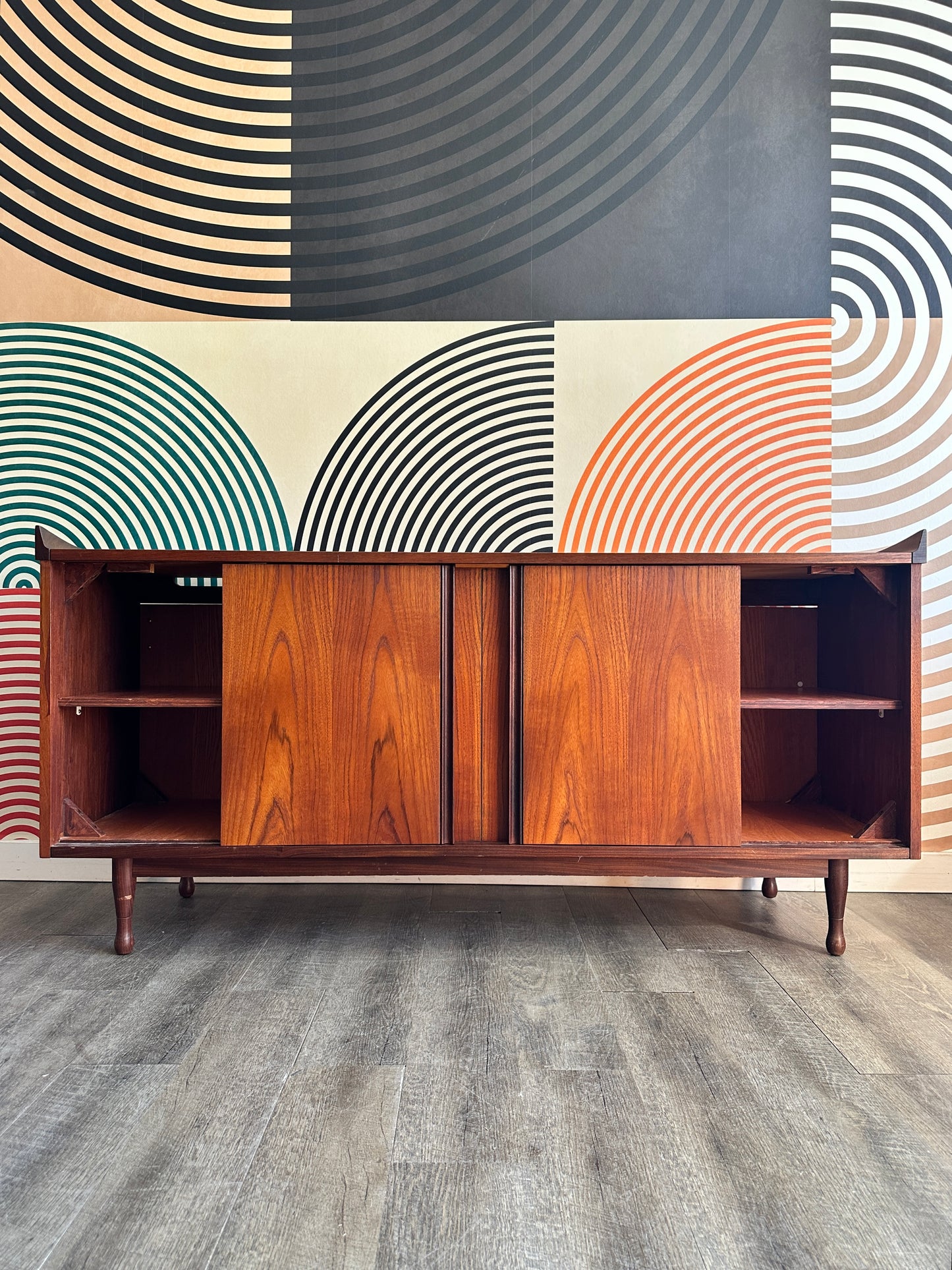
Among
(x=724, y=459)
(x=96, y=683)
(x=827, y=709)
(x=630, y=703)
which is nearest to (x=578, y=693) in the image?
(x=630, y=703)

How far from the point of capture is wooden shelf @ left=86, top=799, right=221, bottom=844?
174 cm

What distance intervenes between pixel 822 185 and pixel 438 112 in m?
1.09

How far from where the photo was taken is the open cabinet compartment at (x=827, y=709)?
1.70 metres

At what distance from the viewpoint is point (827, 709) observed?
180 centimetres

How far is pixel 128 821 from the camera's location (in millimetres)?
1885

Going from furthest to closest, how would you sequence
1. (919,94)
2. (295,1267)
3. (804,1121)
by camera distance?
(919,94), (804,1121), (295,1267)

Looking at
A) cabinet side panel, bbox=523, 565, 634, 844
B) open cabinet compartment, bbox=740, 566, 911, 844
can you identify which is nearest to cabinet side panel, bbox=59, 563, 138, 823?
cabinet side panel, bbox=523, 565, 634, 844

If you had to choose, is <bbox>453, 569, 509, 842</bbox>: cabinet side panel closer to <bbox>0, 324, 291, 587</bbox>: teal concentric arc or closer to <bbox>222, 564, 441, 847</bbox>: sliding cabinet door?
<bbox>222, 564, 441, 847</bbox>: sliding cabinet door

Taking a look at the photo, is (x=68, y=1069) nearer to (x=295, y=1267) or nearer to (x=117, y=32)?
(x=295, y=1267)

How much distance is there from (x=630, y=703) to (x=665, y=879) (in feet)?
2.77

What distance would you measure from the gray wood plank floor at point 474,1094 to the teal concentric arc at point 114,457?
1033mm

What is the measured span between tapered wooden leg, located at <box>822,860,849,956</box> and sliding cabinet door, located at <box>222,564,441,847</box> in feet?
2.77

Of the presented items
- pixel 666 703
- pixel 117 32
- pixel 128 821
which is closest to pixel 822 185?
pixel 666 703

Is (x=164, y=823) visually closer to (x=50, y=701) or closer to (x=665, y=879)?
(x=50, y=701)
